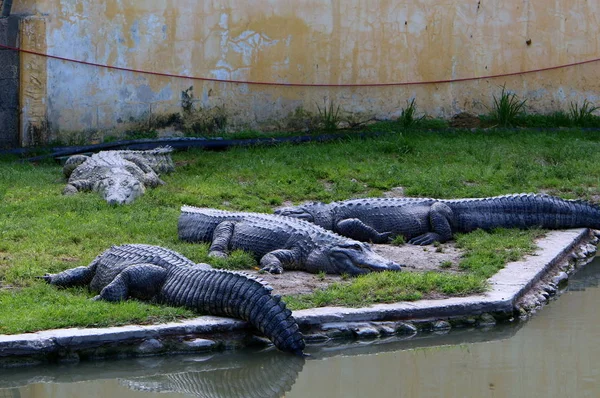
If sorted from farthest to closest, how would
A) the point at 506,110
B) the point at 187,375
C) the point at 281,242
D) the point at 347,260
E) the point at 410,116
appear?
the point at 506,110 < the point at 410,116 < the point at 281,242 < the point at 347,260 < the point at 187,375

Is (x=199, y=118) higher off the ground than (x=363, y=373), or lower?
higher

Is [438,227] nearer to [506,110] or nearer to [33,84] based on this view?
[506,110]

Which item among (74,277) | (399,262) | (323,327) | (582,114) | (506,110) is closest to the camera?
(323,327)

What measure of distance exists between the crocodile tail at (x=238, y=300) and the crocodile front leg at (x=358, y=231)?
269 centimetres

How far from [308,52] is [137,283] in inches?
331

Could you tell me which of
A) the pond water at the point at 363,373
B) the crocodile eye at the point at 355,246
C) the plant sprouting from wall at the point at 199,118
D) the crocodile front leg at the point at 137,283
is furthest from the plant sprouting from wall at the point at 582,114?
the crocodile front leg at the point at 137,283

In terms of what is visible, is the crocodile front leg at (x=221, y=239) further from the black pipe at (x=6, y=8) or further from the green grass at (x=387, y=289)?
the black pipe at (x=6, y=8)

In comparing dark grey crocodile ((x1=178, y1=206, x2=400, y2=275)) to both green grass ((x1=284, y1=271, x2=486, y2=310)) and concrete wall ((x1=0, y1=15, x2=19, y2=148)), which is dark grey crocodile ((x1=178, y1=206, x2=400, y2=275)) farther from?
concrete wall ((x1=0, y1=15, x2=19, y2=148))

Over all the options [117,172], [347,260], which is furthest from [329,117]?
[347,260]

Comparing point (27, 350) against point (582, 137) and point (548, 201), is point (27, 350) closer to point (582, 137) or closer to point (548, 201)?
point (548, 201)

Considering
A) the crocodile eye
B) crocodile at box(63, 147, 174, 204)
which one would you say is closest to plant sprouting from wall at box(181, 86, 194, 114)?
crocodile at box(63, 147, 174, 204)

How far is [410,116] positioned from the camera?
1469 cm

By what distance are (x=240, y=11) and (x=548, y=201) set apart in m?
6.29

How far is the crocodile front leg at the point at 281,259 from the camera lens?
820 cm
